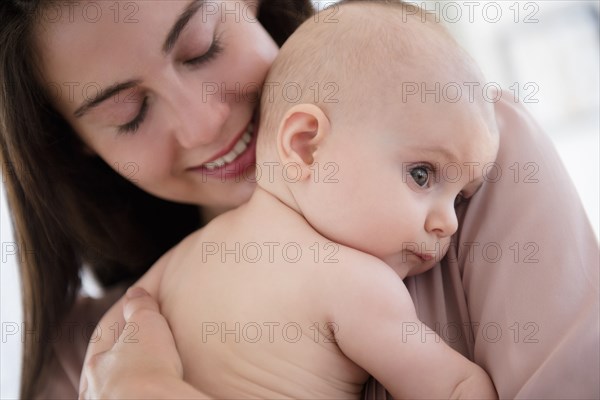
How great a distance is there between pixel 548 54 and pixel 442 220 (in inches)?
116

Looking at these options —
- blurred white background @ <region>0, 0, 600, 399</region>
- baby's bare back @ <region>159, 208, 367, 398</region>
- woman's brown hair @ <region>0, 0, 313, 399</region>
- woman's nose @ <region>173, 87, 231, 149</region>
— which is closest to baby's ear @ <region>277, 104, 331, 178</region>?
baby's bare back @ <region>159, 208, 367, 398</region>

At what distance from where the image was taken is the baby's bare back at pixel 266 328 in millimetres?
1130

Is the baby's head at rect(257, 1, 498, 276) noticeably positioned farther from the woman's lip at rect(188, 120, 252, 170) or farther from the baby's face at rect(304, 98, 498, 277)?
the woman's lip at rect(188, 120, 252, 170)

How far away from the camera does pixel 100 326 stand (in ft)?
4.77

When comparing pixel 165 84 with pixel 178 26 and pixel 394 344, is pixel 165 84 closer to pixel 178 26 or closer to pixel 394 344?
pixel 178 26

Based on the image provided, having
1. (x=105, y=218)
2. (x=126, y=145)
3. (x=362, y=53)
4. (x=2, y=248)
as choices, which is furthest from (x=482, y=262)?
(x=2, y=248)

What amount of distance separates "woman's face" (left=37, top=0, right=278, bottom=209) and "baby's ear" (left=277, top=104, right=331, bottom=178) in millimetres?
254

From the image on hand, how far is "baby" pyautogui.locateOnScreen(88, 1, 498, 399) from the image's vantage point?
111cm

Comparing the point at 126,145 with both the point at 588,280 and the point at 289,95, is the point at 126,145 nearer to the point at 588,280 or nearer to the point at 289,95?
the point at 289,95

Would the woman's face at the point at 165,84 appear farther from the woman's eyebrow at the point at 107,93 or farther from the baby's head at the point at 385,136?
the baby's head at the point at 385,136

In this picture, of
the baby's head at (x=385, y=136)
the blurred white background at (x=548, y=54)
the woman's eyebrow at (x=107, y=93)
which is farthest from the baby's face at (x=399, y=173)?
the blurred white background at (x=548, y=54)

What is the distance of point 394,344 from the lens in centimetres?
108

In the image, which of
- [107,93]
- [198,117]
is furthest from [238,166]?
[107,93]

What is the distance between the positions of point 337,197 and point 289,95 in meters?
0.21
